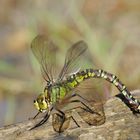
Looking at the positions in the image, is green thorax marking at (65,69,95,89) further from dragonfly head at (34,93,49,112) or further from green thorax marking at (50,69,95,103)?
dragonfly head at (34,93,49,112)

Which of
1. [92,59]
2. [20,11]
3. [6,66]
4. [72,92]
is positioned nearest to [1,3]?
[20,11]

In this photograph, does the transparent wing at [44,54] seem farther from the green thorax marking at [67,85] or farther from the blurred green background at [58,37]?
the blurred green background at [58,37]

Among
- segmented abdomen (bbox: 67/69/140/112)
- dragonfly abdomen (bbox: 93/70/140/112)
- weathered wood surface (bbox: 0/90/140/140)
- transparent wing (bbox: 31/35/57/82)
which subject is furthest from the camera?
transparent wing (bbox: 31/35/57/82)

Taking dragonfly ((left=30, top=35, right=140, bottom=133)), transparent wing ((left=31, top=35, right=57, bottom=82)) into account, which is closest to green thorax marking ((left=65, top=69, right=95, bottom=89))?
dragonfly ((left=30, top=35, right=140, bottom=133))

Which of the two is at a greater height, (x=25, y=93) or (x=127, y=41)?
(x=127, y=41)

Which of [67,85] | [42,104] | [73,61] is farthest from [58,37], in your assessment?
[42,104]

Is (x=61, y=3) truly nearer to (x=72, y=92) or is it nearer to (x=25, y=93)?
(x=25, y=93)
